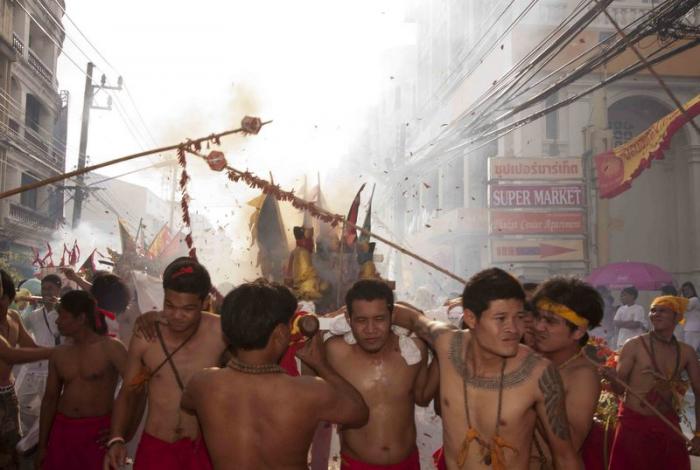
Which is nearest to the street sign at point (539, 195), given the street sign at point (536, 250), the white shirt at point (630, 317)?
the street sign at point (536, 250)

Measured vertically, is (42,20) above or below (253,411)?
above

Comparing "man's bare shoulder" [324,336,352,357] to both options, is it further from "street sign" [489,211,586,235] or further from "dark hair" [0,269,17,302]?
"street sign" [489,211,586,235]

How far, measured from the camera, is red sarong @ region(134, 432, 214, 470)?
418 centimetres

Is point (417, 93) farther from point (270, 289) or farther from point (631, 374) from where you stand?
point (270, 289)

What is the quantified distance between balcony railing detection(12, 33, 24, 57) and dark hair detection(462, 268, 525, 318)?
87.4 ft

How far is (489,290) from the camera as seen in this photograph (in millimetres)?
3492

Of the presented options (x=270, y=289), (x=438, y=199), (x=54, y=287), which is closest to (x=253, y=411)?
(x=270, y=289)

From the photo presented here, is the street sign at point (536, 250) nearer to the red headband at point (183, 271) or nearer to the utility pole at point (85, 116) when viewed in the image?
the utility pole at point (85, 116)

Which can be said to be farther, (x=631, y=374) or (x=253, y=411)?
(x=631, y=374)

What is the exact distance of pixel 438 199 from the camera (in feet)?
126

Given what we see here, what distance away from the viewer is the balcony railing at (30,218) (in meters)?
27.6

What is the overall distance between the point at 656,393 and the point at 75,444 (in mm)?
4642

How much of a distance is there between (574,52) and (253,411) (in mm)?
25396

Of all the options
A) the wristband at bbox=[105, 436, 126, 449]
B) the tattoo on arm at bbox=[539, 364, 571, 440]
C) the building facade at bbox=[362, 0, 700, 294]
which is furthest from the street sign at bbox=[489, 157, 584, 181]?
the wristband at bbox=[105, 436, 126, 449]
